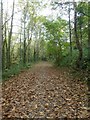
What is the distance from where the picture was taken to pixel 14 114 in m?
6.50

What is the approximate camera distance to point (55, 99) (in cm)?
818

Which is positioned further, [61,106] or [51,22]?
[51,22]

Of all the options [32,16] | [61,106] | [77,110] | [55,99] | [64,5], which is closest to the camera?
[77,110]

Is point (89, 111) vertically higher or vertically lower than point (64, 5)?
lower

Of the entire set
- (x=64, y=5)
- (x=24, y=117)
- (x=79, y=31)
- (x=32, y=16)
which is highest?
(x=32, y=16)

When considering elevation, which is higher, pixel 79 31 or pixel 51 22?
pixel 51 22

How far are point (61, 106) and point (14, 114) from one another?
5.33 feet

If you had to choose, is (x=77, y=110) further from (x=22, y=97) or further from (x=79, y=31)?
(x=79, y=31)

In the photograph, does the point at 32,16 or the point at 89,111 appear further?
the point at 32,16

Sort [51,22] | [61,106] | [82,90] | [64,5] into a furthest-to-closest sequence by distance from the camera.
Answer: [51,22] < [64,5] < [82,90] < [61,106]

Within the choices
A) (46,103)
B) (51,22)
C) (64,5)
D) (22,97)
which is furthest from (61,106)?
(51,22)

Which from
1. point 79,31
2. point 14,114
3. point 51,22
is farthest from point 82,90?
point 51,22

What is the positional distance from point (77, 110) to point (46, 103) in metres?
1.35

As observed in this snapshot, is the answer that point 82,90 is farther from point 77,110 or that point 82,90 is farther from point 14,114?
point 14,114
